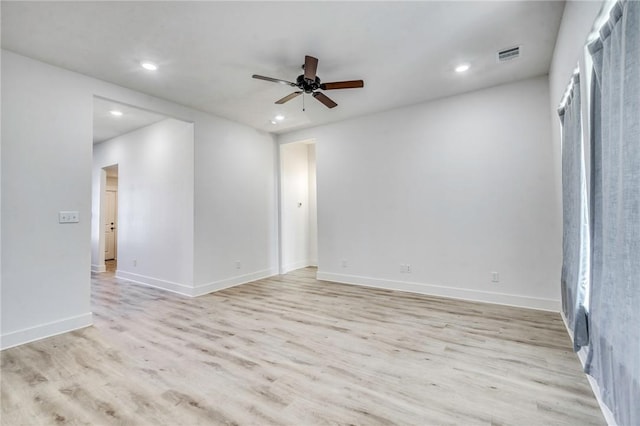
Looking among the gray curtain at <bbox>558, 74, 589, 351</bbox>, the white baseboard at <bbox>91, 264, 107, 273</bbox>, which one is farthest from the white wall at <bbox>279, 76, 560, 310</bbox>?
the white baseboard at <bbox>91, 264, 107, 273</bbox>

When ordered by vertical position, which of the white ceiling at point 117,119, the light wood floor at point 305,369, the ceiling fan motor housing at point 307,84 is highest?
the white ceiling at point 117,119

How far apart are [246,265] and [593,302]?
4.44 meters

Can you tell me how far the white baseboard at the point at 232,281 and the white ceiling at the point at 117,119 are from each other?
8.39 feet

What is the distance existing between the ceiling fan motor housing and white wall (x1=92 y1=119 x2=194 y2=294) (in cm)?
217

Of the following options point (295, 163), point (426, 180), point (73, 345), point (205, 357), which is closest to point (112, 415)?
point (205, 357)

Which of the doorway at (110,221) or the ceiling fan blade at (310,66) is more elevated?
the ceiling fan blade at (310,66)

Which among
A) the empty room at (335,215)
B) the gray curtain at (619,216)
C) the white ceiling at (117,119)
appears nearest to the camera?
the gray curtain at (619,216)

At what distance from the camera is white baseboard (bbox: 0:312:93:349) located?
259 cm

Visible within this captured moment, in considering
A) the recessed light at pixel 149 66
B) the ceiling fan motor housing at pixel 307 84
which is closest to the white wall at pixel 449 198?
the ceiling fan motor housing at pixel 307 84

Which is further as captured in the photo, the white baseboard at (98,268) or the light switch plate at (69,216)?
the white baseboard at (98,268)

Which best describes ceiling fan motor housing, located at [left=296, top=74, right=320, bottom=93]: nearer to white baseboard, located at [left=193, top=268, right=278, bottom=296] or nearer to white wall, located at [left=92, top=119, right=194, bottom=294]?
white wall, located at [left=92, top=119, right=194, bottom=294]

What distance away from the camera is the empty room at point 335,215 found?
1.65 metres

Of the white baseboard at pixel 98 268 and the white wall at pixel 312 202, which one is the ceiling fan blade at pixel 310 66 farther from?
the white baseboard at pixel 98 268

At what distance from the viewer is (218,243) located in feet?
14.9
